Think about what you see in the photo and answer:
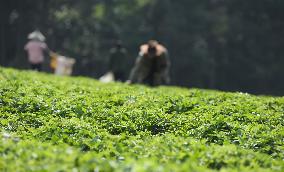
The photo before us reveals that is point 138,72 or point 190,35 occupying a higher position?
point 190,35

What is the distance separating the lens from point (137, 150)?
8.32 m

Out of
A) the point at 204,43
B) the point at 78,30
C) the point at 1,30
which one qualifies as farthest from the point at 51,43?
the point at 204,43

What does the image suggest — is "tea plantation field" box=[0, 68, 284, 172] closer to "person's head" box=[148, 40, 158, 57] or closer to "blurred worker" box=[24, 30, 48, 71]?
"person's head" box=[148, 40, 158, 57]

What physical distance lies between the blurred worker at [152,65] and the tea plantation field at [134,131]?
4772 millimetres

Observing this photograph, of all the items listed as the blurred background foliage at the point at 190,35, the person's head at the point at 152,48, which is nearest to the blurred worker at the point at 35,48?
the person's head at the point at 152,48

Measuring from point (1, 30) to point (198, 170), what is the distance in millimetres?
42039

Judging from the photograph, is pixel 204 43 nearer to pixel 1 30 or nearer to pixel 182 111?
pixel 1 30

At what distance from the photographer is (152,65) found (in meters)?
19.8

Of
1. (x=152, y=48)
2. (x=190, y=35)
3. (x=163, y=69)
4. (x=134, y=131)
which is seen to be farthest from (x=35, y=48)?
(x=190, y=35)

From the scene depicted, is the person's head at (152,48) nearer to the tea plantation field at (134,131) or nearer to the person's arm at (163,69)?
the person's arm at (163,69)

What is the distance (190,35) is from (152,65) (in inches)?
1421

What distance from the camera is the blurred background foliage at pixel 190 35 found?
52.8 m

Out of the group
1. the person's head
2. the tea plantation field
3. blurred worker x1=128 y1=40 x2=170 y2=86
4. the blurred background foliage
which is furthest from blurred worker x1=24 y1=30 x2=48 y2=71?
the blurred background foliage

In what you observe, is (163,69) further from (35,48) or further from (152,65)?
(35,48)
